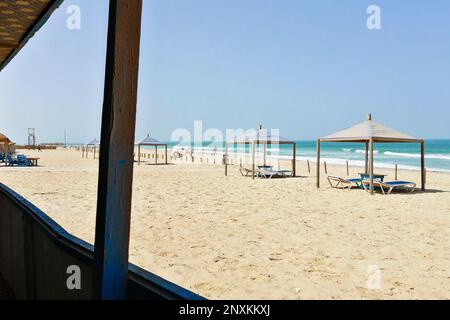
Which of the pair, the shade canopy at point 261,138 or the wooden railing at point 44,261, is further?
the shade canopy at point 261,138

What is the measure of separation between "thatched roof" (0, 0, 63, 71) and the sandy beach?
2.58m

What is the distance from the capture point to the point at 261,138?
16.2 metres

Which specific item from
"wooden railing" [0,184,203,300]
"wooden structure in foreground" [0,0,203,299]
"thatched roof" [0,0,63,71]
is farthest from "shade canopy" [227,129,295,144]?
"wooden structure in foreground" [0,0,203,299]

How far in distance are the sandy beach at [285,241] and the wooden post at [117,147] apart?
2145mm

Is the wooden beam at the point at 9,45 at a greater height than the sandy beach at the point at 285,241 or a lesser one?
greater

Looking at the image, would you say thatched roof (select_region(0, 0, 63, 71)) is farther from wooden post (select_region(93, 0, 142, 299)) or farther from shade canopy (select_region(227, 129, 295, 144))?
shade canopy (select_region(227, 129, 295, 144))

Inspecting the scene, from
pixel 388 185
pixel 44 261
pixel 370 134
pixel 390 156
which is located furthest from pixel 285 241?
pixel 390 156

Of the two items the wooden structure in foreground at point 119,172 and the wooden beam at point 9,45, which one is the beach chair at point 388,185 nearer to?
the wooden beam at point 9,45

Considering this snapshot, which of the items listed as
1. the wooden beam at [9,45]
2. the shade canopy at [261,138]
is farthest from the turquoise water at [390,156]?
the wooden beam at [9,45]

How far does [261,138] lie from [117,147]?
15090 millimetres

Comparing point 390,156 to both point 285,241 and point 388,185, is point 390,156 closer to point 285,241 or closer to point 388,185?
point 388,185

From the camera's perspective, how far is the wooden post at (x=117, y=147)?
4.29 ft

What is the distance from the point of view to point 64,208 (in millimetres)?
7453

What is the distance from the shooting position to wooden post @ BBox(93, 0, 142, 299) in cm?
131
